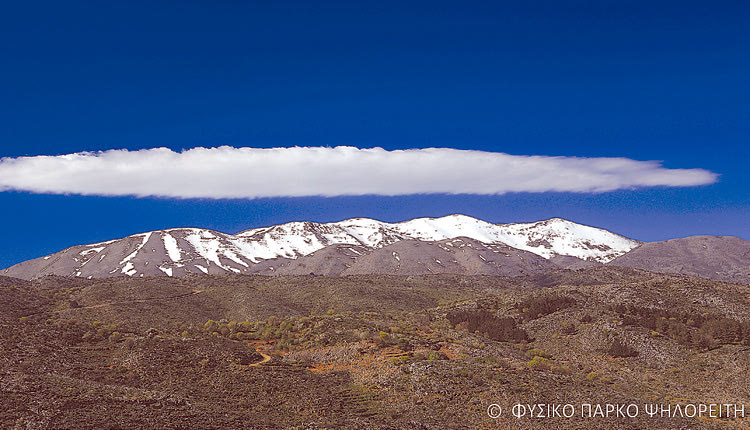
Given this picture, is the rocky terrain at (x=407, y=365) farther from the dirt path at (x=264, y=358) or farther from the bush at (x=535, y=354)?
the bush at (x=535, y=354)

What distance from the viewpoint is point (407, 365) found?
3086 centimetres

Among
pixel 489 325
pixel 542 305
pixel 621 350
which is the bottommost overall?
pixel 489 325

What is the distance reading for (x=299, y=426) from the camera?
21.4 metres

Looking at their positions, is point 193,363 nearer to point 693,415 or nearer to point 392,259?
point 693,415

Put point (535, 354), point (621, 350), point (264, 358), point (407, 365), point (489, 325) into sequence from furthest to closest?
point (489, 325) < point (535, 354) < point (621, 350) < point (264, 358) < point (407, 365)

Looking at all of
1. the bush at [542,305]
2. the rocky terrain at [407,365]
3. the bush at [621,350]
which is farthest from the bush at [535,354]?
the bush at [542,305]

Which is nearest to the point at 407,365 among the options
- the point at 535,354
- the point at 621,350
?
the point at 535,354

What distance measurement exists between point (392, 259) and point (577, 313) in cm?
14897

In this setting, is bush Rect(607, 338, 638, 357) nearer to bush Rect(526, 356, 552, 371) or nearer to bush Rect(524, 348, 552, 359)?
bush Rect(524, 348, 552, 359)

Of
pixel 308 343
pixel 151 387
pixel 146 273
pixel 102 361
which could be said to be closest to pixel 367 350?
pixel 308 343

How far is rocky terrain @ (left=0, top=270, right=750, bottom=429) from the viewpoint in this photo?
2284 cm

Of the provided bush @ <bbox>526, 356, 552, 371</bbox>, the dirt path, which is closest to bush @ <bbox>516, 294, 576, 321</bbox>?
bush @ <bbox>526, 356, 552, 371</bbox>

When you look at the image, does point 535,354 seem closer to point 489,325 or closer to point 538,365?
point 538,365

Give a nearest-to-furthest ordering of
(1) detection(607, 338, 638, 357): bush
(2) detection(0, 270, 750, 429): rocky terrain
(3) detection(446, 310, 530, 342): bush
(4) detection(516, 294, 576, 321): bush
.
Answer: (2) detection(0, 270, 750, 429): rocky terrain → (1) detection(607, 338, 638, 357): bush → (3) detection(446, 310, 530, 342): bush → (4) detection(516, 294, 576, 321): bush
